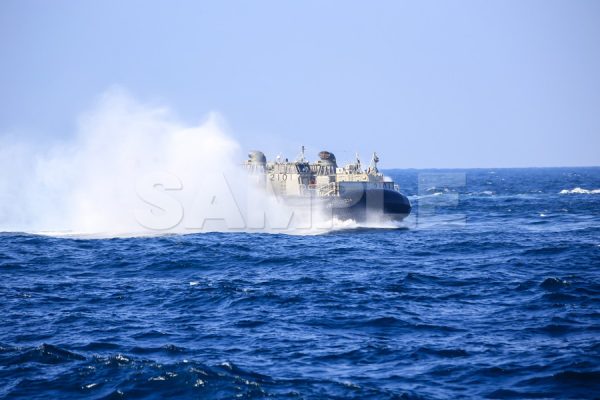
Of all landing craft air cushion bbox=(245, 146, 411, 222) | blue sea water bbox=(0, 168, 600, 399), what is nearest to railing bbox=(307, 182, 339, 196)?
landing craft air cushion bbox=(245, 146, 411, 222)

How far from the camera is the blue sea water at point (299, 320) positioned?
49.3ft

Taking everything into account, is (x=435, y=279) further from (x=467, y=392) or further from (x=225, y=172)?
(x=225, y=172)

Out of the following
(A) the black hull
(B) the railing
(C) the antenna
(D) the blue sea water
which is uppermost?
(C) the antenna

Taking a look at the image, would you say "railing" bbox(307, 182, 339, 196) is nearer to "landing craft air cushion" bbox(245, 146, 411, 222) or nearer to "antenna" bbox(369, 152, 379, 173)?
"landing craft air cushion" bbox(245, 146, 411, 222)

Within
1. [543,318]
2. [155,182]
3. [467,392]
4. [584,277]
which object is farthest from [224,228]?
[467,392]

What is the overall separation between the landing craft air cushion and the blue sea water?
30.8 ft

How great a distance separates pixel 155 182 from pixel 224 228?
6337 millimetres

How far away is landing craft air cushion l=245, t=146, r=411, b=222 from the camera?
46.0 meters

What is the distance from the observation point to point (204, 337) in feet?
60.9

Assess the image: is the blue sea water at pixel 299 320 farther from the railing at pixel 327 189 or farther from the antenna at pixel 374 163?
the antenna at pixel 374 163

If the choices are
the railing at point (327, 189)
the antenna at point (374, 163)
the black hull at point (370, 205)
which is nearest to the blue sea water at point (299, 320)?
the black hull at point (370, 205)

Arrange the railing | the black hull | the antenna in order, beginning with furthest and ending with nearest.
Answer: the antenna → the railing → the black hull

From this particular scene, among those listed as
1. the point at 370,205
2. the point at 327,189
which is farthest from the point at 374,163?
the point at 327,189

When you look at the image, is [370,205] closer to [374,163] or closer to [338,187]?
[338,187]
